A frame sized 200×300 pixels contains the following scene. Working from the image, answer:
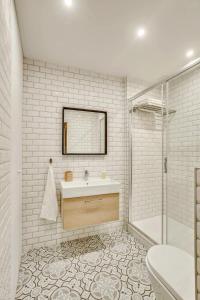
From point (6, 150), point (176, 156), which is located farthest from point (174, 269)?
point (6, 150)

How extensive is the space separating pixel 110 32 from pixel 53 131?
1.38 meters

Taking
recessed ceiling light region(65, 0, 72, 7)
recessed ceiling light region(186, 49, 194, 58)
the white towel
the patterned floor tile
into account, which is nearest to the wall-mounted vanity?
the white towel

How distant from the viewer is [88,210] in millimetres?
1995

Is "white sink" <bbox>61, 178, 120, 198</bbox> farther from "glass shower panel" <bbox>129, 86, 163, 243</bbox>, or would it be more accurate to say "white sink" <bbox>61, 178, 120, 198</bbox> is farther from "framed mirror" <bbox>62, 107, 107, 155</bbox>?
"glass shower panel" <bbox>129, 86, 163, 243</bbox>

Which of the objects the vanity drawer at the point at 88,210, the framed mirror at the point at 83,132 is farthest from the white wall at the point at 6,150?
the framed mirror at the point at 83,132

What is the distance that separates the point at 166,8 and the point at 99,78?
1295 millimetres

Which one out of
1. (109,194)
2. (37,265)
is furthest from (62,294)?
(109,194)

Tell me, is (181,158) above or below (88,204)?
above

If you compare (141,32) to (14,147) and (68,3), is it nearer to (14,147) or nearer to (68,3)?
(68,3)

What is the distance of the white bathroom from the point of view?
1.48 m

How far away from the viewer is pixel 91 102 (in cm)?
251

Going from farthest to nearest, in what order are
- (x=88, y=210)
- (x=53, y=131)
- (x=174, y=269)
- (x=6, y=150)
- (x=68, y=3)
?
(x=53, y=131), (x=88, y=210), (x=68, y=3), (x=174, y=269), (x=6, y=150)

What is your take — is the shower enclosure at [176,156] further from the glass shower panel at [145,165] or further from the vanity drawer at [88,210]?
the vanity drawer at [88,210]

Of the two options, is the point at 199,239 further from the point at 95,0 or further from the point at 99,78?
the point at 99,78
